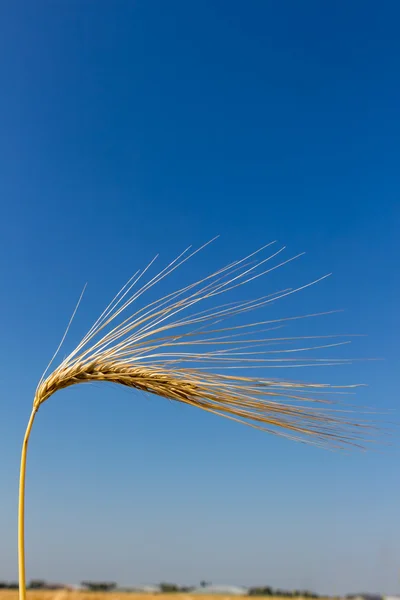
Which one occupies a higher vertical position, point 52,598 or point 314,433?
point 314,433

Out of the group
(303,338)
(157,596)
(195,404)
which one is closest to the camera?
(303,338)

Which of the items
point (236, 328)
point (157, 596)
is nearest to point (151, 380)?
point (236, 328)

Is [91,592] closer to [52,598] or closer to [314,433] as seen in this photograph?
[52,598]

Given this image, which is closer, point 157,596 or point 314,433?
point 314,433

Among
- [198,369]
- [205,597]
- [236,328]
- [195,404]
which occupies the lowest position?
[205,597]

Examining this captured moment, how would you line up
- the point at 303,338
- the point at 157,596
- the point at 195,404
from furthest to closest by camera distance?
1. the point at 157,596
2. the point at 195,404
3. the point at 303,338

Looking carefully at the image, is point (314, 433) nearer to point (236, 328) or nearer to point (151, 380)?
point (236, 328)

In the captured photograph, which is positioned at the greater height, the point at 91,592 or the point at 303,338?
the point at 303,338

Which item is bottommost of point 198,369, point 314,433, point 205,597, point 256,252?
point 205,597

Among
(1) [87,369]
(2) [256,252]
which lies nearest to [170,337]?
(1) [87,369]
